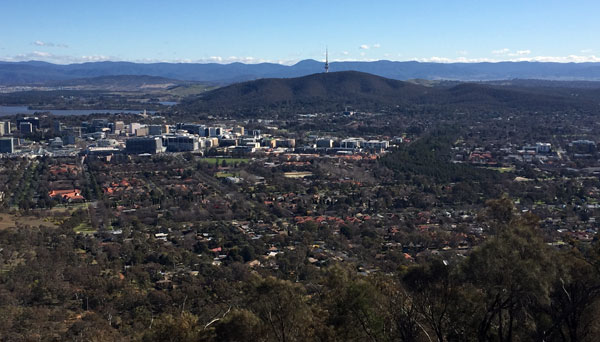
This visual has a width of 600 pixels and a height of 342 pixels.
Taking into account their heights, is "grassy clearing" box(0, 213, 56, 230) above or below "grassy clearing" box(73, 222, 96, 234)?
above

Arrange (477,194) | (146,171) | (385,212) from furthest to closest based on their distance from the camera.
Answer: (146,171) → (477,194) → (385,212)

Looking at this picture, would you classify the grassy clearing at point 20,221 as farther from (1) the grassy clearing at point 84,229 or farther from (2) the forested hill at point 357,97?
(2) the forested hill at point 357,97

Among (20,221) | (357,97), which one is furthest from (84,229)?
(357,97)

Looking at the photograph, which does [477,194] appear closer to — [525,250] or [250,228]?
[250,228]

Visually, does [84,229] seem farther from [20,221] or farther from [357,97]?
[357,97]

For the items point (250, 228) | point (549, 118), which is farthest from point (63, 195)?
point (549, 118)

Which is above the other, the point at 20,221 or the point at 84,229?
the point at 20,221

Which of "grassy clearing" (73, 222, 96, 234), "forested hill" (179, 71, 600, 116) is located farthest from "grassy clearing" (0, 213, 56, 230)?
"forested hill" (179, 71, 600, 116)

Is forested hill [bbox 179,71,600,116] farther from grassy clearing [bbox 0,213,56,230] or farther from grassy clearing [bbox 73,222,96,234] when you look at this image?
grassy clearing [bbox 73,222,96,234]
